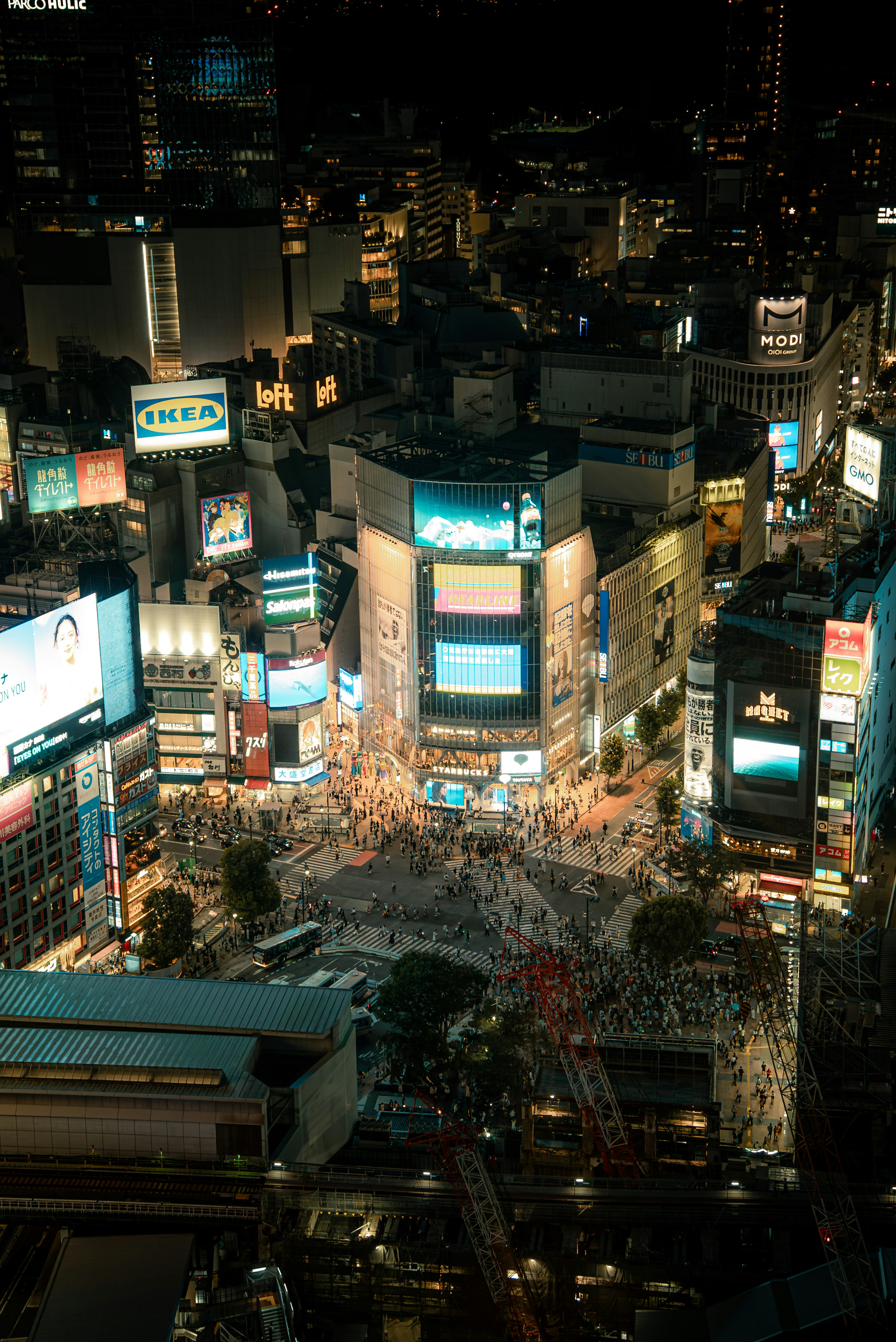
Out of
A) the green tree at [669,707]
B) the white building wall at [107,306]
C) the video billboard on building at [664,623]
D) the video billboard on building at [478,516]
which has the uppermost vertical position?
the white building wall at [107,306]

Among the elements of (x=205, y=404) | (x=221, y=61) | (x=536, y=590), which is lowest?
(x=536, y=590)

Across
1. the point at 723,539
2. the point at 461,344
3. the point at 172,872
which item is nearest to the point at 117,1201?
the point at 172,872

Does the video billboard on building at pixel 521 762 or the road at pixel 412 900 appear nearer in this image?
the road at pixel 412 900

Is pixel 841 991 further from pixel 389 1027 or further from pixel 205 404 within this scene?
pixel 205 404

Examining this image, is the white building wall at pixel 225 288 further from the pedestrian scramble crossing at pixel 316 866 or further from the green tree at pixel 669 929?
the green tree at pixel 669 929

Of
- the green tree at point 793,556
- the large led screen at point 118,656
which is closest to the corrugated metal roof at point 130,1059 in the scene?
the large led screen at point 118,656

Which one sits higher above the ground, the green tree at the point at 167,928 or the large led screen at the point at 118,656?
the large led screen at the point at 118,656

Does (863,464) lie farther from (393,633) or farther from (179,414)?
(179,414)
